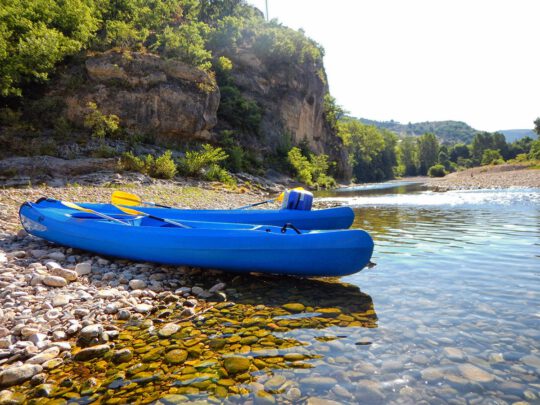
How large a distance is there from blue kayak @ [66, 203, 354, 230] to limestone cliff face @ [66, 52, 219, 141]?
53.2 feet

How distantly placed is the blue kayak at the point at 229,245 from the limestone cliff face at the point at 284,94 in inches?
1188

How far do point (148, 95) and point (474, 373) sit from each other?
23.7 meters

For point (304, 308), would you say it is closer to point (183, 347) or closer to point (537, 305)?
point (183, 347)

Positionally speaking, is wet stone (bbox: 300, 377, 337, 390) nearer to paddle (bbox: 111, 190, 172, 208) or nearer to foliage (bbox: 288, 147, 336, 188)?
paddle (bbox: 111, 190, 172, 208)

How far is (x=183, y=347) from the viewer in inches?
131

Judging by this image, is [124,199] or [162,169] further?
[162,169]

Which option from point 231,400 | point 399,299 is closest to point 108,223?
point 231,400

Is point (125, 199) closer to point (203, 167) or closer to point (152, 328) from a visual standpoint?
point (152, 328)

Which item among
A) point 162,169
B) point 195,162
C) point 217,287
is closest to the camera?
point 217,287

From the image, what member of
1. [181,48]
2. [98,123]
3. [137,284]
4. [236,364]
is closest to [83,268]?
[137,284]

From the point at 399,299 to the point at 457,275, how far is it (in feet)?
5.29

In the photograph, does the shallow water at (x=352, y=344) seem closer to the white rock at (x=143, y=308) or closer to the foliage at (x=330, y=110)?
the white rock at (x=143, y=308)

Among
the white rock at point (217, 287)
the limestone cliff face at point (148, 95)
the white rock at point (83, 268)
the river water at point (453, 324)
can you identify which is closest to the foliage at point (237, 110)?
the limestone cliff face at point (148, 95)

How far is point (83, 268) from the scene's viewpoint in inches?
200
